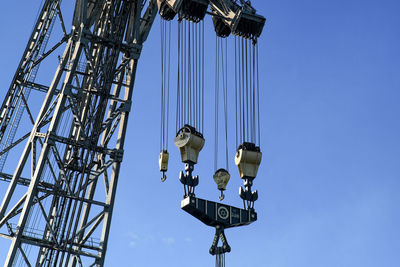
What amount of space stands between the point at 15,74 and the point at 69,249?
1035 centimetres

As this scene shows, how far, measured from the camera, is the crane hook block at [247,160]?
16953 millimetres

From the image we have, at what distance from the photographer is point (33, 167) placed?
85.5 ft

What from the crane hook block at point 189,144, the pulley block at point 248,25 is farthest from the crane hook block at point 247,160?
the pulley block at point 248,25

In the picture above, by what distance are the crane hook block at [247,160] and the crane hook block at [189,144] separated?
114 centimetres

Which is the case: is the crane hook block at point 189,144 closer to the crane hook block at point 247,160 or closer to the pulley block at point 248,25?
the crane hook block at point 247,160

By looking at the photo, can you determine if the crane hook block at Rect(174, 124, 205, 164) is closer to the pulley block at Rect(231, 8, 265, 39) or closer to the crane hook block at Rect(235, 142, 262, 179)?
the crane hook block at Rect(235, 142, 262, 179)

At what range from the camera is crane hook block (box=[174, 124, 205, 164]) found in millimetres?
16547

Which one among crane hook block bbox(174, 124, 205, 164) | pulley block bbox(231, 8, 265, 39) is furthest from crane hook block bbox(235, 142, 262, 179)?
pulley block bbox(231, 8, 265, 39)

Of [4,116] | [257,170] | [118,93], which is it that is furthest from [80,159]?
[257,170]

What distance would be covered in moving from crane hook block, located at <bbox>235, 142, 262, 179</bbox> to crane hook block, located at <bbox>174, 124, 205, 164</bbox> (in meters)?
1.14

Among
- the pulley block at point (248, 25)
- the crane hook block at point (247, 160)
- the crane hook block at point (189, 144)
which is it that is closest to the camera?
the crane hook block at point (189, 144)

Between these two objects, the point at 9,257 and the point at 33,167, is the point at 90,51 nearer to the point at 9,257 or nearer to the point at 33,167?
the point at 33,167

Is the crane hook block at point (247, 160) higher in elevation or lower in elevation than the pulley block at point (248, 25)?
lower

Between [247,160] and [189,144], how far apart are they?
173 cm
